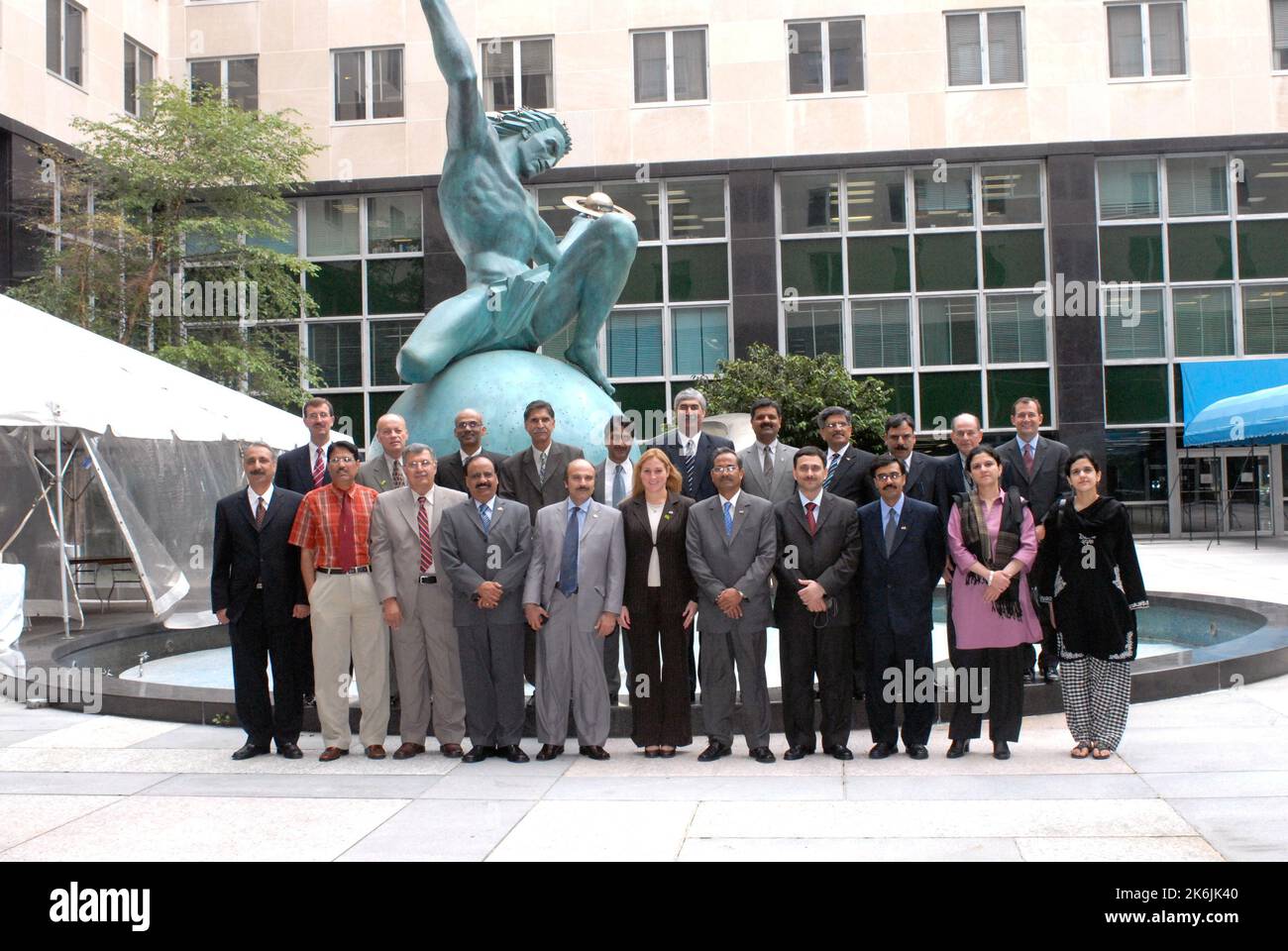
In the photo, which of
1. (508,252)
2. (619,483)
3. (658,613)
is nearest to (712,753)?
(658,613)

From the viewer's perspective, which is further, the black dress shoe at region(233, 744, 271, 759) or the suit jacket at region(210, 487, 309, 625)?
the suit jacket at region(210, 487, 309, 625)

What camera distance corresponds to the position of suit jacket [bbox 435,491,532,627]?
7.23 metres

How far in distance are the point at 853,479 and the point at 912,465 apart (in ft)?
1.25

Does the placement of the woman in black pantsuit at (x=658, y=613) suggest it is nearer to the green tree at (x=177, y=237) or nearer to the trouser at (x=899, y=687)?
the trouser at (x=899, y=687)

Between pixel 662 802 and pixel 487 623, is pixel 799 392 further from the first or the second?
pixel 662 802

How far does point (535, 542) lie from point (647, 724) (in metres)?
1.24

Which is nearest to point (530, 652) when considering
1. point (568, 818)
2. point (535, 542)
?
point (535, 542)

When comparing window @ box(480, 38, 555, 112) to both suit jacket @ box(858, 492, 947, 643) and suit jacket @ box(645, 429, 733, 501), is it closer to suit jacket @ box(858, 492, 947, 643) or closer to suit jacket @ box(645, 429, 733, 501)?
suit jacket @ box(645, 429, 733, 501)

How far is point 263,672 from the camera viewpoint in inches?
293

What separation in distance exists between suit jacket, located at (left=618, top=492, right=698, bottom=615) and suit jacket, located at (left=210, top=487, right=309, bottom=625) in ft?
6.49

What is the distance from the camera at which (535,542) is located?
732cm

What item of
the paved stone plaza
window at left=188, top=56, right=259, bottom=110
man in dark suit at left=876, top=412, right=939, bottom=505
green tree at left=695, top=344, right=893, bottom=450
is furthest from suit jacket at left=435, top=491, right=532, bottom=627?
window at left=188, top=56, right=259, bottom=110

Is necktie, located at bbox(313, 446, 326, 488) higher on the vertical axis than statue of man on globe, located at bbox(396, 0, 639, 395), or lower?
lower

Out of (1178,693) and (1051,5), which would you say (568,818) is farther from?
(1051,5)
